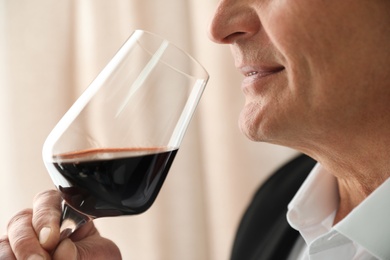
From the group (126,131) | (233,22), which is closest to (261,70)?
(233,22)

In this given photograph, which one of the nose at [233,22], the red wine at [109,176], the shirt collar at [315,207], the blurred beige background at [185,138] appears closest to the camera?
the red wine at [109,176]

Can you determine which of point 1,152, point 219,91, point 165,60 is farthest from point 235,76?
point 165,60

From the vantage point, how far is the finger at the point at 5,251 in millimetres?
1118

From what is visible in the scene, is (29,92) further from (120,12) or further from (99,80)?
(99,80)

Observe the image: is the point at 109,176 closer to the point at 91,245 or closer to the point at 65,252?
the point at 65,252

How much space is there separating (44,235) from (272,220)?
0.78m

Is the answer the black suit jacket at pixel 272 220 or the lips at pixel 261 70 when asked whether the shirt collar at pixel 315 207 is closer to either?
the black suit jacket at pixel 272 220

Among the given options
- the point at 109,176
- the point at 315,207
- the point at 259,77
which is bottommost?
the point at 315,207

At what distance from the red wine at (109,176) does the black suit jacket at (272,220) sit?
24.1 inches

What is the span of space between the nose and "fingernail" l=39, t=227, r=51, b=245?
51cm

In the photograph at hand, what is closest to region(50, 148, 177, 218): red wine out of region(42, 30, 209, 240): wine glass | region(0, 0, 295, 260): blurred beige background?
region(42, 30, 209, 240): wine glass

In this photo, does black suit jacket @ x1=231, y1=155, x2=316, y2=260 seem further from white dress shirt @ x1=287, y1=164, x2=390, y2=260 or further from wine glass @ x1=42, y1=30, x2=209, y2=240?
wine glass @ x1=42, y1=30, x2=209, y2=240

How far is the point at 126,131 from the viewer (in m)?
1.01

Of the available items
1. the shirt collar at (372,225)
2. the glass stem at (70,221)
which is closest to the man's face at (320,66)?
the shirt collar at (372,225)
